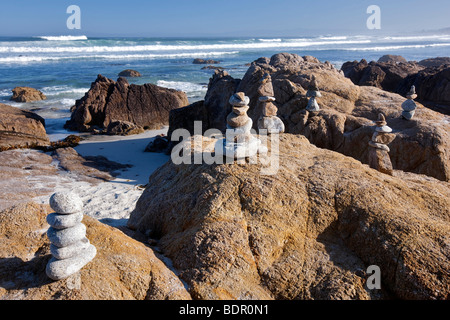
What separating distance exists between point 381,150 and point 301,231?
4294 millimetres

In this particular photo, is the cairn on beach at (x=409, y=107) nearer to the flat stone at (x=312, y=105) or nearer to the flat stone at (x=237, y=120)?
the flat stone at (x=312, y=105)

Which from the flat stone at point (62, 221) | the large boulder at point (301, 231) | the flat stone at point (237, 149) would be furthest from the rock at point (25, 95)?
the flat stone at point (62, 221)

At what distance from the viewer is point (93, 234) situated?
4.61 metres

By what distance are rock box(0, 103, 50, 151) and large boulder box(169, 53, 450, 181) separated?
35.3ft

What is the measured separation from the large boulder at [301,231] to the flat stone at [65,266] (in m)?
1.19

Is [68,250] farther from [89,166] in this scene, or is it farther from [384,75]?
[384,75]

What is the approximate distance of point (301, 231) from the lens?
15.7 ft

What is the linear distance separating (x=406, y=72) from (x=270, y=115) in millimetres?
23120

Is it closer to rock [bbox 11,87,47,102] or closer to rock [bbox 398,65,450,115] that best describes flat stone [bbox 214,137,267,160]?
rock [bbox 398,65,450,115]

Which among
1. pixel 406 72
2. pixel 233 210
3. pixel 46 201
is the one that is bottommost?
pixel 46 201

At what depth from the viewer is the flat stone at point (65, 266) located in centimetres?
370

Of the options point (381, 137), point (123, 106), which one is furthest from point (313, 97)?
point (123, 106)
